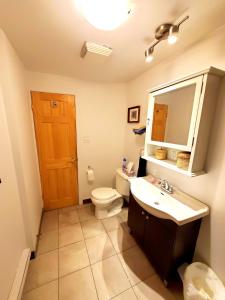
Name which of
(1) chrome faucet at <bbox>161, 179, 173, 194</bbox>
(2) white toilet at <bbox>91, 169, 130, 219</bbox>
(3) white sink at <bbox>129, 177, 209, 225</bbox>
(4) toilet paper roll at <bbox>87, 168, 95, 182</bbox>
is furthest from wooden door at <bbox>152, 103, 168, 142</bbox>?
(4) toilet paper roll at <bbox>87, 168, 95, 182</bbox>

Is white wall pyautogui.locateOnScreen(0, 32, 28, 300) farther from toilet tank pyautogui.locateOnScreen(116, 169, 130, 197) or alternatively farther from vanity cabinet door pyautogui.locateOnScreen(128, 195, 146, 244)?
toilet tank pyautogui.locateOnScreen(116, 169, 130, 197)

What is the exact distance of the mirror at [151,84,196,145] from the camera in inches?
48.2

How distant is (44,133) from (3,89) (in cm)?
98

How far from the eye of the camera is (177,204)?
51.4 inches

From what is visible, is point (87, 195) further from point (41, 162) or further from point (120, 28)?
point (120, 28)

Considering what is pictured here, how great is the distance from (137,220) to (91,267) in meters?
0.70

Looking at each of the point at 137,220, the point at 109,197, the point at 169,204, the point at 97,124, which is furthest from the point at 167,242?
the point at 97,124

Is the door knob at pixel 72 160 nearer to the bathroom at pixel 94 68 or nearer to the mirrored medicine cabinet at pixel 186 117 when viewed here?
the bathroom at pixel 94 68

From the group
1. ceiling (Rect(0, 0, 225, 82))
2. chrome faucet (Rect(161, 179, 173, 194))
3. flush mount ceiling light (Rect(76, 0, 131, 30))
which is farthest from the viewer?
chrome faucet (Rect(161, 179, 173, 194))

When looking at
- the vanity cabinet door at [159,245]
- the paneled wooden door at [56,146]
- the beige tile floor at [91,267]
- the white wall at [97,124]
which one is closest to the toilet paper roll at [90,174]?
the white wall at [97,124]

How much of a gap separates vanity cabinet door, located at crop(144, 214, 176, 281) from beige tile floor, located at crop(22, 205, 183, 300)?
0.16m

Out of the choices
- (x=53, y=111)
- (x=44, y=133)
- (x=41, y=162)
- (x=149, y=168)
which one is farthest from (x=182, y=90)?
(x=41, y=162)

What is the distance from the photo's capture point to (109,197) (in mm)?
2086

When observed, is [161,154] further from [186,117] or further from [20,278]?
[20,278]
